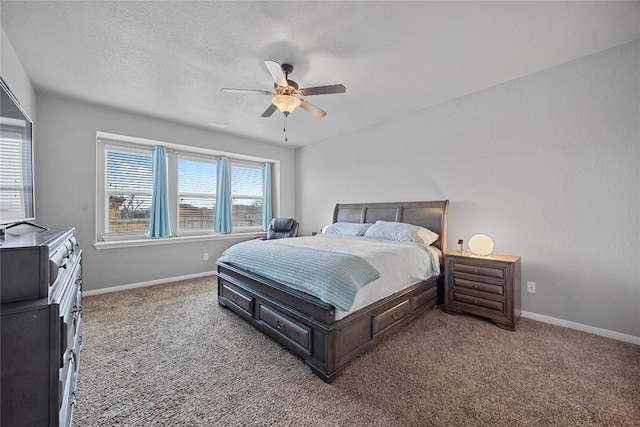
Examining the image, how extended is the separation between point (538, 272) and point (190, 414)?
139 inches

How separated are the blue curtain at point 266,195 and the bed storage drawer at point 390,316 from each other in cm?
382

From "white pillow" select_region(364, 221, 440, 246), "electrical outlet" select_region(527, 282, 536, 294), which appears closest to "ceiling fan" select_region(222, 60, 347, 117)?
"white pillow" select_region(364, 221, 440, 246)

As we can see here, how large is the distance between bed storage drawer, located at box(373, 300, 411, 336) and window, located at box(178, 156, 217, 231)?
13.0 feet

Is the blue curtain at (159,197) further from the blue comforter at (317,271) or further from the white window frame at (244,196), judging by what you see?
the blue comforter at (317,271)

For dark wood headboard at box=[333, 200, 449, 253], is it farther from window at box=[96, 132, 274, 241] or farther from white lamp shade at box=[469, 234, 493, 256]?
window at box=[96, 132, 274, 241]

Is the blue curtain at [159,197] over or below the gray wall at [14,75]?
below

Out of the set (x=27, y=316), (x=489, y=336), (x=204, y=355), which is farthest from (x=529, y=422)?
(x=27, y=316)

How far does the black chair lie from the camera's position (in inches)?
177

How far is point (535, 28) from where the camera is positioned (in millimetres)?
2129

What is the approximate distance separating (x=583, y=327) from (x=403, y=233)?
77.0 inches

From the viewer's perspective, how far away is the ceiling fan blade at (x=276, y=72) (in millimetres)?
2135

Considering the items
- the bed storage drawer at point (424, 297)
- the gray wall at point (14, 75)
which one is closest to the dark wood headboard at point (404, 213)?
the bed storage drawer at point (424, 297)

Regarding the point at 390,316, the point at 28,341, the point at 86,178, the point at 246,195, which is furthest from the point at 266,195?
the point at 28,341

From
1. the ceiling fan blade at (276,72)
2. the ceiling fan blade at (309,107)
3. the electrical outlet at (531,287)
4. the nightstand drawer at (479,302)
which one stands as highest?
the ceiling fan blade at (276,72)
